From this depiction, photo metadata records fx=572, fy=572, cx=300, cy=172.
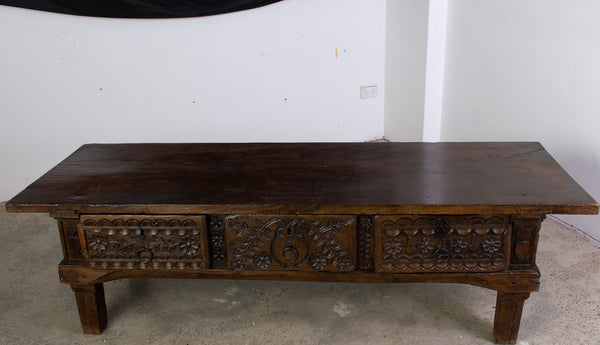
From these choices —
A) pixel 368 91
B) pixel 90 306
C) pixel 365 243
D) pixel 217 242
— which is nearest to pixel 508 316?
pixel 365 243

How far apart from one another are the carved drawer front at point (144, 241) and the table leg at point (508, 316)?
103cm

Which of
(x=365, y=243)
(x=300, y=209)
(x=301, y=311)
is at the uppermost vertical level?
(x=300, y=209)

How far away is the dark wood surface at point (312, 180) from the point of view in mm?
1857

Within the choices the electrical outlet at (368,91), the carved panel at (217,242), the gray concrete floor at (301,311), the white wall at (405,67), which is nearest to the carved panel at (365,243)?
the gray concrete floor at (301,311)

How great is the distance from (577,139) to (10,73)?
295 centimetres

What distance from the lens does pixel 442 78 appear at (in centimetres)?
349

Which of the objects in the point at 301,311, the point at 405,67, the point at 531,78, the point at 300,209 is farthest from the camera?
the point at 405,67

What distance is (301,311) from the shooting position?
7.31 feet

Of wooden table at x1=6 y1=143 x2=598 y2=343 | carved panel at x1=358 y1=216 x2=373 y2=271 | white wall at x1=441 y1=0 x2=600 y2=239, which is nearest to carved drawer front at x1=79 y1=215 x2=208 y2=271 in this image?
wooden table at x1=6 y1=143 x2=598 y2=343

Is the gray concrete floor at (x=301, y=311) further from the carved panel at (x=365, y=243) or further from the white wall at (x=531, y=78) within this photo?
the white wall at (x=531, y=78)

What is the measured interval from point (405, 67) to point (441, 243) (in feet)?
6.40

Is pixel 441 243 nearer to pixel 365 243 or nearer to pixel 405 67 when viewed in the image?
pixel 365 243

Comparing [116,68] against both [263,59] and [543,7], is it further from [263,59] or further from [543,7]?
[543,7]

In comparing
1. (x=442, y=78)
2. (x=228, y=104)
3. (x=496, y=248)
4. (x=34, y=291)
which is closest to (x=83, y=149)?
(x=34, y=291)
